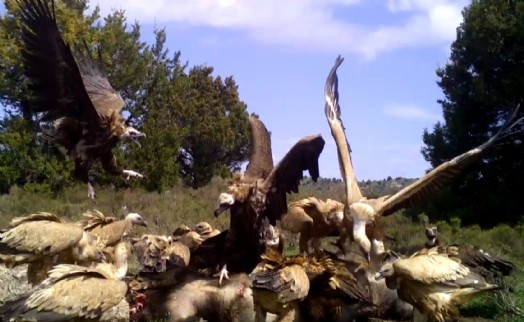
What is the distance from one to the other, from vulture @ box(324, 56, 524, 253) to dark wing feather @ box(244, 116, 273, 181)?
106 centimetres

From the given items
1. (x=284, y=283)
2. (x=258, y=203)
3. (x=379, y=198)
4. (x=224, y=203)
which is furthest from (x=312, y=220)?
(x=284, y=283)

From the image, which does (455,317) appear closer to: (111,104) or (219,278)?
(219,278)

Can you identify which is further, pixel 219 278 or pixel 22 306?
pixel 219 278

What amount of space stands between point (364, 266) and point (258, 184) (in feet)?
4.74

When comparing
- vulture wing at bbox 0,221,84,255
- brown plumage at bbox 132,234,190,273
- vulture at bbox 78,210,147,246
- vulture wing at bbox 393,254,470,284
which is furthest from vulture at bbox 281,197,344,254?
vulture wing at bbox 0,221,84,255

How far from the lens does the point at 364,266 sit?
8125mm

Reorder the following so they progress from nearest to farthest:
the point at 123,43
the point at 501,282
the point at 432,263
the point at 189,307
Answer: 1. the point at 432,263
2. the point at 189,307
3. the point at 501,282
4. the point at 123,43

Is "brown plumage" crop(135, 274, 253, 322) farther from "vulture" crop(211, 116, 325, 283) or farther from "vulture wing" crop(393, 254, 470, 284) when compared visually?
"vulture wing" crop(393, 254, 470, 284)

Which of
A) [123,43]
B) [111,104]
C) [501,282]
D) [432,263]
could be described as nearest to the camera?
[432,263]

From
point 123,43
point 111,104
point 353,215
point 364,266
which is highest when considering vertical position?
point 123,43

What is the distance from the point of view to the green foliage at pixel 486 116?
Answer: 17.8m

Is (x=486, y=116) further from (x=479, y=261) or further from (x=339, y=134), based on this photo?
(x=479, y=261)

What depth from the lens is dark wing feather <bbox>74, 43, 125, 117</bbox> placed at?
970cm

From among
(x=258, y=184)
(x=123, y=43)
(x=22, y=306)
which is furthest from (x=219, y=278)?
(x=123, y=43)
